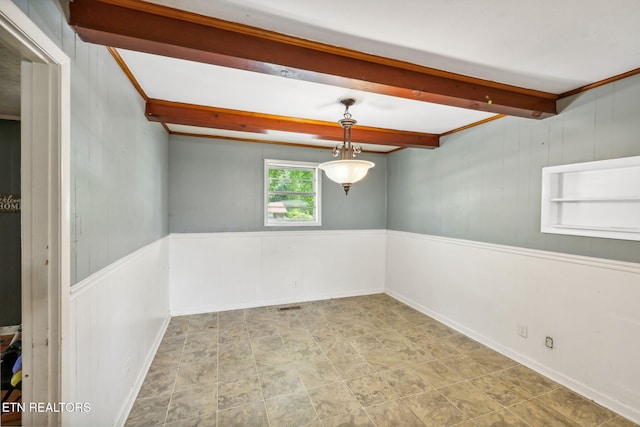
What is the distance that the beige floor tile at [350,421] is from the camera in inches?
73.5

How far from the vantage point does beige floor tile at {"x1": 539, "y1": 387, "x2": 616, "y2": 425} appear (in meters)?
1.94

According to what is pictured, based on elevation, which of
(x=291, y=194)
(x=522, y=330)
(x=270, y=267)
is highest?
(x=291, y=194)

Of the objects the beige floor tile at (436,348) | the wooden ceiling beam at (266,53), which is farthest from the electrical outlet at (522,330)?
the wooden ceiling beam at (266,53)

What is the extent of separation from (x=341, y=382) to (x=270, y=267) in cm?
216

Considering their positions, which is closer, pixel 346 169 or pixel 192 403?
pixel 192 403

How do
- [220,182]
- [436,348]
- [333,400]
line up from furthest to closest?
[220,182], [436,348], [333,400]

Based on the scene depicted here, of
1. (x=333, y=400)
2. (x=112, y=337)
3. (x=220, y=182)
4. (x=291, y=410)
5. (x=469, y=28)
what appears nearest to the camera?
(x=469, y=28)

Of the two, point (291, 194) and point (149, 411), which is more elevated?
point (291, 194)

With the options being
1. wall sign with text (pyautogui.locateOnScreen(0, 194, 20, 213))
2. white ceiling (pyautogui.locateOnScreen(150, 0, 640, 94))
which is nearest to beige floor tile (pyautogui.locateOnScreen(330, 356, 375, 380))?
white ceiling (pyautogui.locateOnScreen(150, 0, 640, 94))

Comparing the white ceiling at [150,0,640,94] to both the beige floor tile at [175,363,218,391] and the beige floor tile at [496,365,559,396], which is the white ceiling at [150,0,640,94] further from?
the beige floor tile at [175,363,218,391]

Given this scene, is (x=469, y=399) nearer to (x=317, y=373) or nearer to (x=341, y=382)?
(x=341, y=382)

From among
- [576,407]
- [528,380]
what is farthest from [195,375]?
[576,407]

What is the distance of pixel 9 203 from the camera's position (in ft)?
6.64

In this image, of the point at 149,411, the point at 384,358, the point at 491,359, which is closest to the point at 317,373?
the point at 384,358
